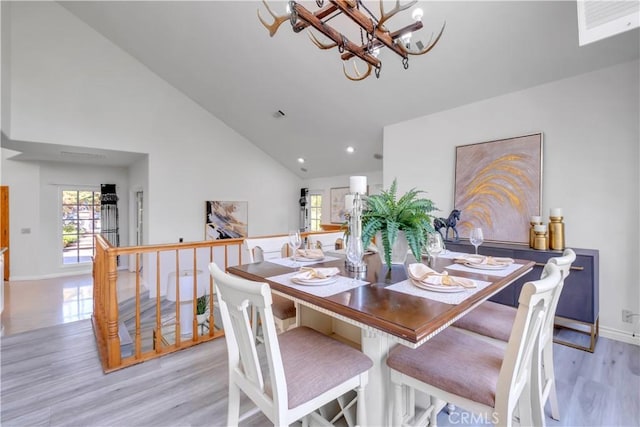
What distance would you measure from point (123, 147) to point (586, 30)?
579 cm

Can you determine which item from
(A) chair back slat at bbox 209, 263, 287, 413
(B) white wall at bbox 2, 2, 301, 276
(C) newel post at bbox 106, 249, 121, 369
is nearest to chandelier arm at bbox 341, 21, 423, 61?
(A) chair back slat at bbox 209, 263, 287, 413

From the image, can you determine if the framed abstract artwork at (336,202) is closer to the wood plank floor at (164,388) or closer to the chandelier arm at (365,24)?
the wood plank floor at (164,388)

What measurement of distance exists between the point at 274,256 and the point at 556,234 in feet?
8.55

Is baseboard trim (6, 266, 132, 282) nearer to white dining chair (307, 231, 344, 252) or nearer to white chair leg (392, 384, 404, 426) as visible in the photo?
white dining chair (307, 231, 344, 252)

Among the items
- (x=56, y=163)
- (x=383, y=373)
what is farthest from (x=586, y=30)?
(x=56, y=163)

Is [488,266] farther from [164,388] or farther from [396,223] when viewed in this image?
[164,388]

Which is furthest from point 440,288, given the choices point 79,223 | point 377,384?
point 79,223

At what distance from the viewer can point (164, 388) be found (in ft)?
6.16

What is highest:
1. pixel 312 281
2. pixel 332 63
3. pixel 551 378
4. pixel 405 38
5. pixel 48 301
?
pixel 332 63

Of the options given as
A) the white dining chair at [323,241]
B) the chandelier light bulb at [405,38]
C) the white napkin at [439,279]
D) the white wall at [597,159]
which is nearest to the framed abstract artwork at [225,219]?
the white dining chair at [323,241]

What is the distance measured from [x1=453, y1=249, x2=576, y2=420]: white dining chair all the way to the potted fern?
0.49 meters

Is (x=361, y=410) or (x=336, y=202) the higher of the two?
(x=336, y=202)

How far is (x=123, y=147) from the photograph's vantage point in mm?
4672

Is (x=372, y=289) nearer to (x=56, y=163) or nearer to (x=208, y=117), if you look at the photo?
(x=208, y=117)
